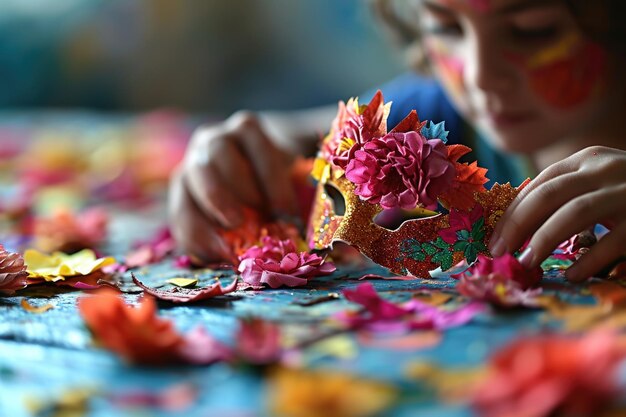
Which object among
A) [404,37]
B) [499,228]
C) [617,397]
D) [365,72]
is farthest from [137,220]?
[365,72]

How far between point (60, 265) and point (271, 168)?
0.75 ft

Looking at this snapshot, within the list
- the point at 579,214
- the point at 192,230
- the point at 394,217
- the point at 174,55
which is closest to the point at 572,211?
the point at 579,214

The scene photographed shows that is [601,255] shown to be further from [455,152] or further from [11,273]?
[11,273]

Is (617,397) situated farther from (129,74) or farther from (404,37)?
Answer: (129,74)

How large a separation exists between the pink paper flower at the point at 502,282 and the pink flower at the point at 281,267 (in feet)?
0.37

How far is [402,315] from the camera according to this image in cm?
40

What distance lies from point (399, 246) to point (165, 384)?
0.20 metres

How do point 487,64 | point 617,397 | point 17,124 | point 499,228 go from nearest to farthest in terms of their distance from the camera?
1. point 617,397
2. point 499,228
3. point 487,64
4. point 17,124

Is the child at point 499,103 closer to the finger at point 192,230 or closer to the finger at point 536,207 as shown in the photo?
the finger at point 192,230

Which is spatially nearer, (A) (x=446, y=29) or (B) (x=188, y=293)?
(B) (x=188, y=293)

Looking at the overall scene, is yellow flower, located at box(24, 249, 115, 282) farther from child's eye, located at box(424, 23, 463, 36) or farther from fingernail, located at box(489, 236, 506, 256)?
child's eye, located at box(424, 23, 463, 36)

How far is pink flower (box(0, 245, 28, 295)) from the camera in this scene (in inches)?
19.7

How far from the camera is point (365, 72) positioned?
6.42ft

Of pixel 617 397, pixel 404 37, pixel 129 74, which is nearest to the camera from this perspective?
pixel 617 397
